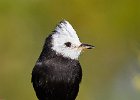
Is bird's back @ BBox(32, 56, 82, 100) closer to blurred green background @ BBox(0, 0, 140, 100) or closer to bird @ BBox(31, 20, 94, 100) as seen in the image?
bird @ BBox(31, 20, 94, 100)

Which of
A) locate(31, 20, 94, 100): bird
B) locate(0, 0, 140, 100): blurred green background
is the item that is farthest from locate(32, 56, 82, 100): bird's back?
locate(0, 0, 140, 100): blurred green background

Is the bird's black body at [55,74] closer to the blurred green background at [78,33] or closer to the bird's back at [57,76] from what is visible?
the bird's back at [57,76]

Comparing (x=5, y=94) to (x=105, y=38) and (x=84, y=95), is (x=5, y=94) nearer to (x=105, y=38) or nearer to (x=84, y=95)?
(x=84, y=95)

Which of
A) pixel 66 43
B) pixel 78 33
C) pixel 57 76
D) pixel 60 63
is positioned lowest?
pixel 57 76

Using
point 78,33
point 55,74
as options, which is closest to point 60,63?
point 55,74

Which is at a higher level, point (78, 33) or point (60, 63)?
point (78, 33)

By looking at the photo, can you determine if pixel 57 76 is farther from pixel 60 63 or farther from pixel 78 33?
pixel 78 33

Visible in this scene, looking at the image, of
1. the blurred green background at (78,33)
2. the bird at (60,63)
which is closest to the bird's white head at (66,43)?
the bird at (60,63)
